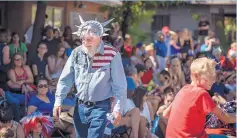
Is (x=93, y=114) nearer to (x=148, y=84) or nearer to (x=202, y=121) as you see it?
(x=202, y=121)

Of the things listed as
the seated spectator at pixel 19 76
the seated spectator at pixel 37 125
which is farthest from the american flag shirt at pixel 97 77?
the seated spectator at pixel 19 76

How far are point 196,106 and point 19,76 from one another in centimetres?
486

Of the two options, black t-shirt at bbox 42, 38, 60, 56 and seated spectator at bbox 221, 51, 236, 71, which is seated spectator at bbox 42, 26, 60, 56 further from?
seated spectator at bbox 221, 51, 236, 71

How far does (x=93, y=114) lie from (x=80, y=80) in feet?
1.13

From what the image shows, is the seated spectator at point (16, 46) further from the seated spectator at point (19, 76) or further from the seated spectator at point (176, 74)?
the seated spectator at point (176, 74)

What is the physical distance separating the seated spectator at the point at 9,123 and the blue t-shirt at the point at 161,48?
7210mm

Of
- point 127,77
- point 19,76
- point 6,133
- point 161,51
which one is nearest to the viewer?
point 6,133

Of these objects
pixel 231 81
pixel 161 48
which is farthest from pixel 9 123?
pixel 161 48

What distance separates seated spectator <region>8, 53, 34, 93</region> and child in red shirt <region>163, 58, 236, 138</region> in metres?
4.41

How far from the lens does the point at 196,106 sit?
4.73 meters

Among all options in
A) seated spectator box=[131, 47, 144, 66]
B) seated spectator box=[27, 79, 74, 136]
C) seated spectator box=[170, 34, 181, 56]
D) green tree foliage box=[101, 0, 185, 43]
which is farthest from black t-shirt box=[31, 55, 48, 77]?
green tree foliage box=[101, 0, 185, 43]

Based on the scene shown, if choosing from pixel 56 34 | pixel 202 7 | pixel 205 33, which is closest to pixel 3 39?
pixel 56 34

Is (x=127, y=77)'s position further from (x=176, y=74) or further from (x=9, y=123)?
(x=9, y=123)

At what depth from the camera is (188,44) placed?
48.9 ft
